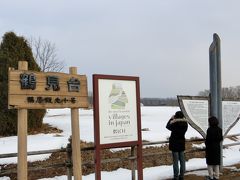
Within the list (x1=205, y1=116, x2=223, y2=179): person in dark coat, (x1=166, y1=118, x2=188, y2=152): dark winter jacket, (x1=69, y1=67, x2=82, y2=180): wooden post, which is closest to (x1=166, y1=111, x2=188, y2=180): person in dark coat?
(x1=166, y1=118, x2=188, y2=152): dark winter jacket

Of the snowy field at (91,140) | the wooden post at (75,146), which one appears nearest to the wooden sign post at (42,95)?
the wooden post at (75,146)

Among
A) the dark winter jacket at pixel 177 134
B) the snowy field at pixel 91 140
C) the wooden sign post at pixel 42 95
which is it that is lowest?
the snowy field at pixel 91 140

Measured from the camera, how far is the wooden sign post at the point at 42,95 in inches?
283

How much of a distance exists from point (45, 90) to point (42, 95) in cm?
11

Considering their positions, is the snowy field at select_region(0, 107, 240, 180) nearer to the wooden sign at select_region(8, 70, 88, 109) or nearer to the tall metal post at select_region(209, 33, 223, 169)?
the tall metal post at select_region(209, 33, 223, 169)

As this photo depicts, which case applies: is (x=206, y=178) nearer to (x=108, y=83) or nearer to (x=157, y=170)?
(x=157, y=170)

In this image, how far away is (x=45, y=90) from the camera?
299 inches

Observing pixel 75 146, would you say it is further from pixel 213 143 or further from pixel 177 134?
pixel 213 143

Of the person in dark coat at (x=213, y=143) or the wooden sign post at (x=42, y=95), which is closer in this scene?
the wooden sign post at (x=42, y=95)

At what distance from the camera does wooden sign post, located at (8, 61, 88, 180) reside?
7176mm

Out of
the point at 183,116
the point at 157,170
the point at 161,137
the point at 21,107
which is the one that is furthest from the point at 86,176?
the point at 161,137

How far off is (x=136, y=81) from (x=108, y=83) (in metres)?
0.83

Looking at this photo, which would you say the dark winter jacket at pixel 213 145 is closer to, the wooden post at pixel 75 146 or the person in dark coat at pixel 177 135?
the person in dark coat at pixel 177 135

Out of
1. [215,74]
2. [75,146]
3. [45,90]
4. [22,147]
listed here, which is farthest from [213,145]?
[22,147]
